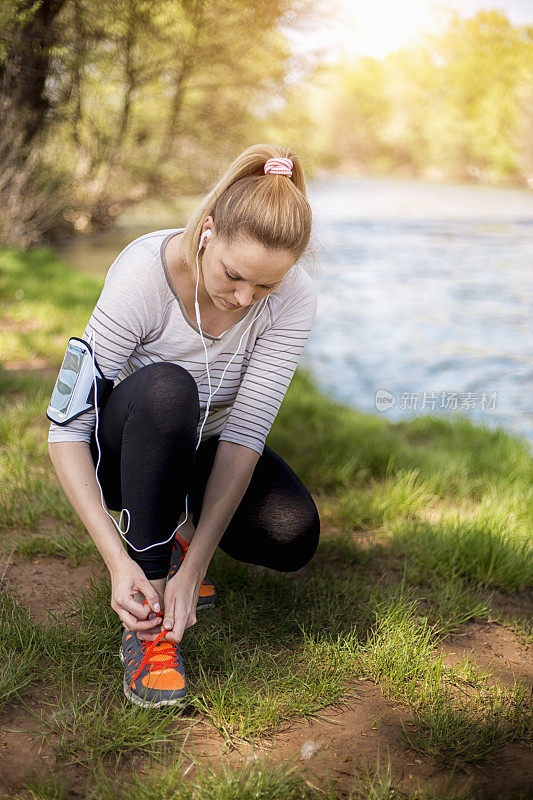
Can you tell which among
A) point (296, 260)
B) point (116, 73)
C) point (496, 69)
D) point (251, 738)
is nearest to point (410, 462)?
point (296, 260)

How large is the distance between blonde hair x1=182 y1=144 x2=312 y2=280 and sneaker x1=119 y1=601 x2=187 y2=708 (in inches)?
34.6

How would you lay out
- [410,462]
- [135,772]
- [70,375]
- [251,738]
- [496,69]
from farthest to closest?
1. [496,69]
2. [410,462]
3. [70,375]
4. [251,738]
5. [135,772]

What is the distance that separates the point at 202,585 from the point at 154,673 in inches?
17.0

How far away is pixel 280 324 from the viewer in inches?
76.9

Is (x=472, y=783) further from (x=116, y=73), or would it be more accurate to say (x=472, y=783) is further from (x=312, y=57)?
(x=312, y=57)

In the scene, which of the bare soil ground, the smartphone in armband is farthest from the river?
the bare soil ground

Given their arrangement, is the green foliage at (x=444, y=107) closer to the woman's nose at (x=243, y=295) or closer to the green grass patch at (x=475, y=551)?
the green grass patch at (x=475, y=551)

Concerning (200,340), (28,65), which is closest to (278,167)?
(200,340)

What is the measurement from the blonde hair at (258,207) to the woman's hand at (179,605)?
74cm

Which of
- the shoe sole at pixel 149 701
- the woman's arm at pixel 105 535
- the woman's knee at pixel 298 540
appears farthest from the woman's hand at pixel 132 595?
the woman's knee at pixel 298 540

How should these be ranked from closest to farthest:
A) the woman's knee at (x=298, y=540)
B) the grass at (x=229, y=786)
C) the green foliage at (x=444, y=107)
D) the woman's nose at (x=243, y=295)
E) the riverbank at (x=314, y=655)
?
the grass at (x=229, y=786) → the riverbank at (x=314, y=655) → the woman's nose at (x=243, y=295) → the woman's knee at (x=298, y=540) → the green foliage at (x=444, y=107)

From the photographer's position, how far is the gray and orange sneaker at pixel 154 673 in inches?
61.2

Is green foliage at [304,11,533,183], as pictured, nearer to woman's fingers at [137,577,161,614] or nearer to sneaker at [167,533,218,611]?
sneaker at [167,533,218,611]

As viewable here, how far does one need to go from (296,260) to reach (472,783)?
3.92 feet
